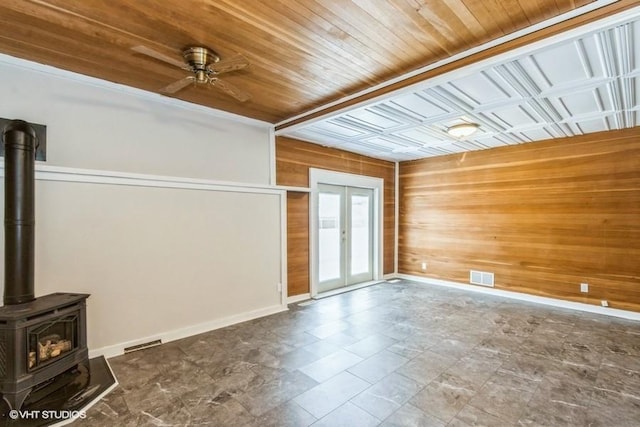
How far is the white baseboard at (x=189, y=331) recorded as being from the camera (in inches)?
120

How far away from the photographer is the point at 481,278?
5.54 m

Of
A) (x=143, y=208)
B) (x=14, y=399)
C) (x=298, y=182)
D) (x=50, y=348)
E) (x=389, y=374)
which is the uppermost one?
(x=298, y=182)

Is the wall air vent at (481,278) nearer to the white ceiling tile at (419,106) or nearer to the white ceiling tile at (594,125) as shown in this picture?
the white ceiling tile at (594,125)

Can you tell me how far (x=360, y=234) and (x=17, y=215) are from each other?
4919 mm

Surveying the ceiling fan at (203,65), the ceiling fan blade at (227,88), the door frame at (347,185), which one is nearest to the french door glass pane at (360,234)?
the door frame at (347,185)

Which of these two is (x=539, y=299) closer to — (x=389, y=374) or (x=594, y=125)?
(x=594, y=125)

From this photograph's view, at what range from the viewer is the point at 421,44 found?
2387 millimetres

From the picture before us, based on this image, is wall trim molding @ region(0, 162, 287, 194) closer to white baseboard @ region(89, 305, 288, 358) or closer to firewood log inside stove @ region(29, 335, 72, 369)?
firewood log inside stove @ region(29, 335, 72, 369)

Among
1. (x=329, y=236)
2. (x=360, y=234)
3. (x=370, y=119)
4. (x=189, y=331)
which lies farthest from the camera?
(x=360, y=234)

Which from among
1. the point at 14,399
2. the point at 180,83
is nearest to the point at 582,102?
the point at 180,83

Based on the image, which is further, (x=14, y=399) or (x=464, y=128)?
(x=464, y=128)

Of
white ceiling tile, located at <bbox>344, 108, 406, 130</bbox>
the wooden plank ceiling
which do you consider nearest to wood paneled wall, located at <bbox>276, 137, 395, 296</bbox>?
white ceiling tile, located at <bbox>344, 108, 406, 130</bbox>

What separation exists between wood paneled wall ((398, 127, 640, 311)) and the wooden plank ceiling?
11.4 ft

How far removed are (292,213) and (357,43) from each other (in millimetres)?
2905
